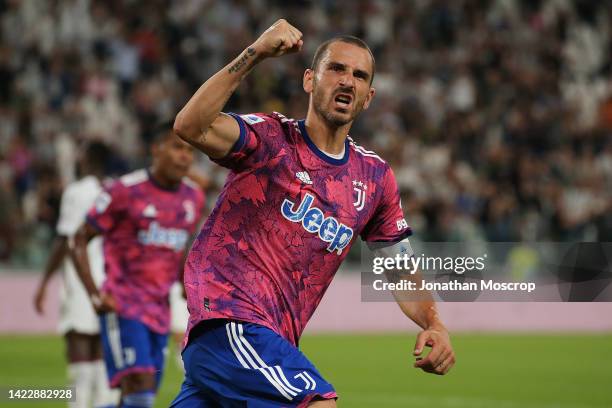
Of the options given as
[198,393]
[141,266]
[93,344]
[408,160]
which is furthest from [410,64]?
[198,393]

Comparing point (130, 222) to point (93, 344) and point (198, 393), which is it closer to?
point (93, 344)

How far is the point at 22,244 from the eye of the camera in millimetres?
16172

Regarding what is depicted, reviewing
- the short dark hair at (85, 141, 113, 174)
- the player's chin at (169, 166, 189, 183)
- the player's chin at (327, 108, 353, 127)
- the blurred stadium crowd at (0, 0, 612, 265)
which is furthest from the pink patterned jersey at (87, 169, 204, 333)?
the blurred stadium crowd at (0, 0, 612, 265)

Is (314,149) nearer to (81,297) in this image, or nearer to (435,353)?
(435,353)

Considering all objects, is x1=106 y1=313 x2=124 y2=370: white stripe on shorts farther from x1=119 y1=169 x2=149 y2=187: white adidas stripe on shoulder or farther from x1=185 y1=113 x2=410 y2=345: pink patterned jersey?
x1=185 y1=113 x2=410 y2=345: pink patterned jersey

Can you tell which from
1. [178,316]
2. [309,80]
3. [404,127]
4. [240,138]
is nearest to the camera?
[240,138]

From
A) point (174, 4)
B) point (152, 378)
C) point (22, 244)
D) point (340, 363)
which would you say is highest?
point (174, 4)

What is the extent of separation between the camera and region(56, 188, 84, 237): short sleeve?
973 centimetres

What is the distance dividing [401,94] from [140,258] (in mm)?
14323

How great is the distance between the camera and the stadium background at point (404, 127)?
53.2 ft

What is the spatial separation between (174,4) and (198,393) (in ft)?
56.5

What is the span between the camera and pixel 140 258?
8203mm

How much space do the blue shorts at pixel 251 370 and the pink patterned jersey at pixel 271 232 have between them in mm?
79

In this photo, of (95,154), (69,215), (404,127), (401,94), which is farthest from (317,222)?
(401,94)
